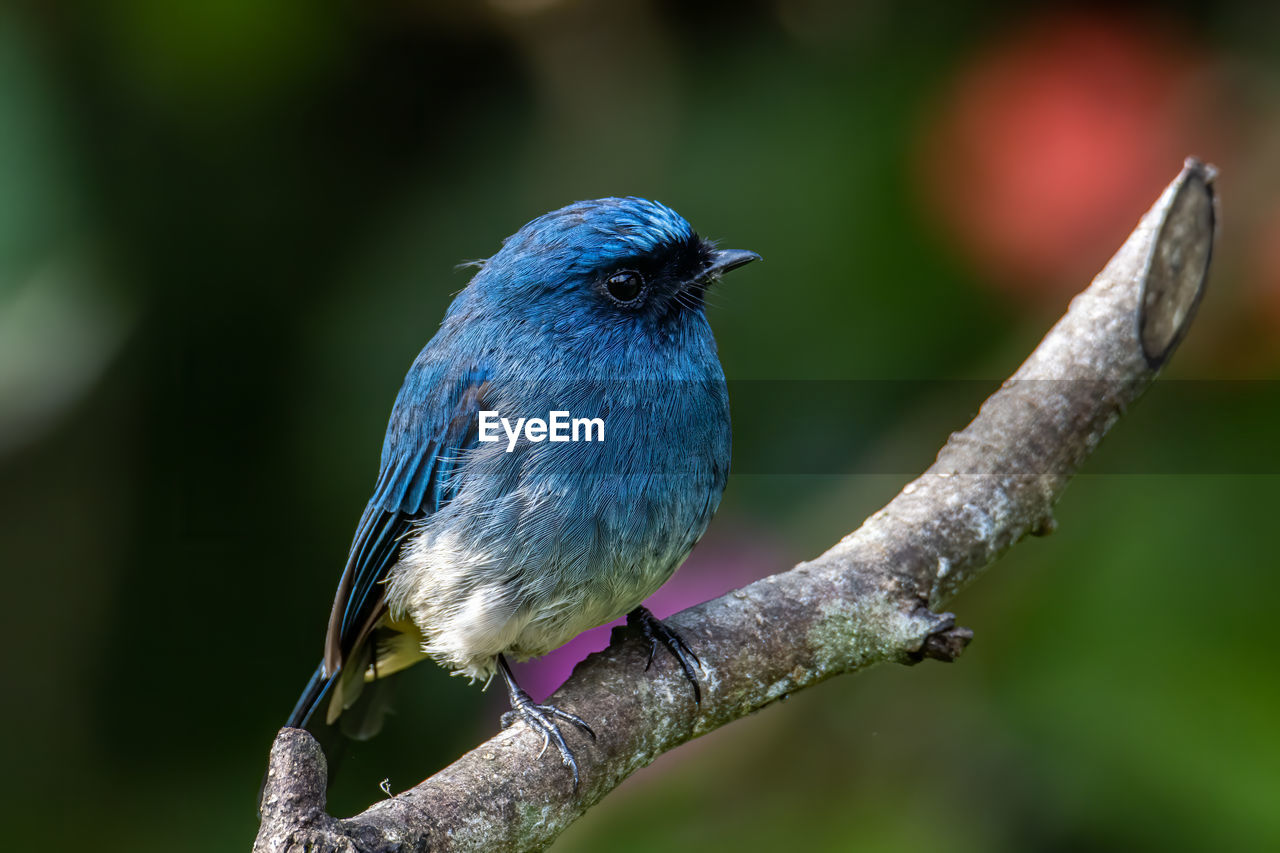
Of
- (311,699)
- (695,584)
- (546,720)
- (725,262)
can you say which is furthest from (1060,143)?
(311,699)

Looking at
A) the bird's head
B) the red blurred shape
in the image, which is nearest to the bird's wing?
the bird's head

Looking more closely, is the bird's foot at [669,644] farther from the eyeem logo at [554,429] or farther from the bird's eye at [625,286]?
the bird's eye at [625,286]

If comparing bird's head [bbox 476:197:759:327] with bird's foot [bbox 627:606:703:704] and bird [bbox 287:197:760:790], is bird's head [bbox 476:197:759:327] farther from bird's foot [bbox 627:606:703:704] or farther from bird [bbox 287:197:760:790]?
bird's foot [bbox 627:606:703:704]

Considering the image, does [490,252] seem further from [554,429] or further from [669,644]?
[669,644]

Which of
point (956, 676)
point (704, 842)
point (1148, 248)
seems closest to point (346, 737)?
point (704, 842)

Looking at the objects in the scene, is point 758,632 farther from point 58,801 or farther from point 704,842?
point 58,801

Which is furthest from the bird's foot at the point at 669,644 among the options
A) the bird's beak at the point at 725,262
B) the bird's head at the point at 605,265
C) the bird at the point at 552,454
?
the bird's beak at the point at 725,262
